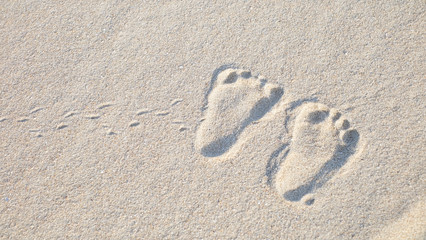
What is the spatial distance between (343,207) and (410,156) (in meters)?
0.41

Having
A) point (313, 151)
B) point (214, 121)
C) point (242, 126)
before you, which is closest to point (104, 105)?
point (214, 121)

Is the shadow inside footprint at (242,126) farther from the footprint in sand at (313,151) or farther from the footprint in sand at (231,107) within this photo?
the footprint in sand at (313,151)

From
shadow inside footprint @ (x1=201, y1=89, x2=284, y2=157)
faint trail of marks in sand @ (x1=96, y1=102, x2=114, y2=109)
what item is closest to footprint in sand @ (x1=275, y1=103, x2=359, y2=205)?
shadow inside footprint @ (x1=201, y1=89, x2=284, y2=157)

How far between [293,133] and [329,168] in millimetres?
246

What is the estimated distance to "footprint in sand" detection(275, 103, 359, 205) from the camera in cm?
173

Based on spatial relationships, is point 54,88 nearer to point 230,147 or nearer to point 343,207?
point 230,147

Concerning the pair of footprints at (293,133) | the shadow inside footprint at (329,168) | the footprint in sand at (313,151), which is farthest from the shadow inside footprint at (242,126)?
the shadow inside footprint at (329,168)

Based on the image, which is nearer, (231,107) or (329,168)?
(329,168)

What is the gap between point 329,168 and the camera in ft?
5.74

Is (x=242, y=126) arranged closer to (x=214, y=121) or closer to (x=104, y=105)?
(x=214, y=121)

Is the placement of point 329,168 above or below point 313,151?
below

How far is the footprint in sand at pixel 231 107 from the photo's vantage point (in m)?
1.84

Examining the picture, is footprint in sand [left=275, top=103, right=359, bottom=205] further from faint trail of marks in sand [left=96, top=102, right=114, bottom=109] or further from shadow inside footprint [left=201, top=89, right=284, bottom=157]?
faint trail of marks in sand [left=96, top=102, right=114, bottom=109]

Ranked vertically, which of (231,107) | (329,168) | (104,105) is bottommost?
(329,168)
